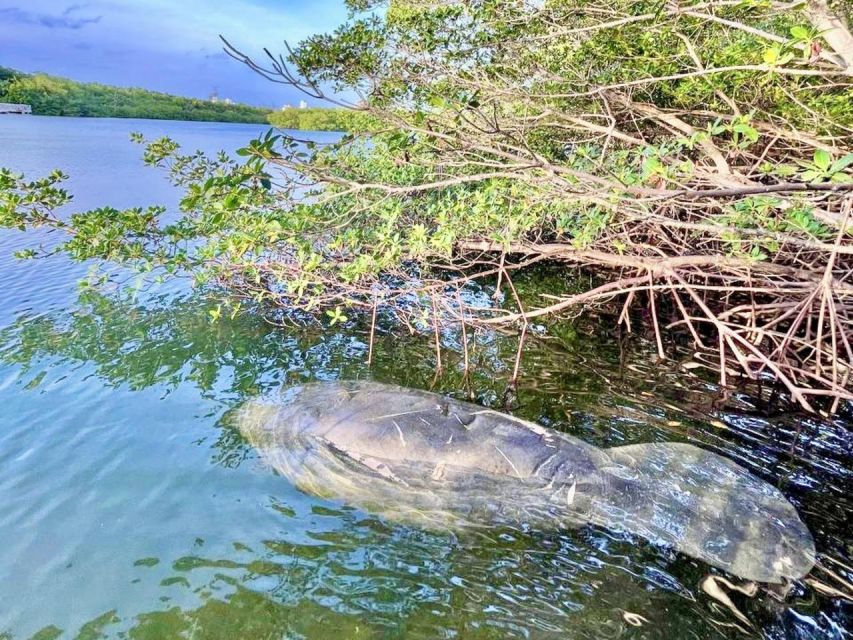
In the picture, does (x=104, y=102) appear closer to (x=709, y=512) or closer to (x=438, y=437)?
(x=438, y=437)

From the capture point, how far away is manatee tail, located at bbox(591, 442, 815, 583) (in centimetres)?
311

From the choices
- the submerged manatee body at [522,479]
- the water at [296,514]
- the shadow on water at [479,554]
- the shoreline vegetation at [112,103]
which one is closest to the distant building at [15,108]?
the shoreline vegetation at [112,103]

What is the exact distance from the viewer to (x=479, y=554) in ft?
10.4

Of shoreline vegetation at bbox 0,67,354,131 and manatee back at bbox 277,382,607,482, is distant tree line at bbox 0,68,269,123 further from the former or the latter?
manatee back at bbox 277,382,607,482

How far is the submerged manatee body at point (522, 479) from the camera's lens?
3.28 meters

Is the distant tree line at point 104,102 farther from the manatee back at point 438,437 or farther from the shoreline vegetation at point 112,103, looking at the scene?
the manatee back at point 438,437

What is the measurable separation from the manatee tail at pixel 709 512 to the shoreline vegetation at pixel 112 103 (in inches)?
1600

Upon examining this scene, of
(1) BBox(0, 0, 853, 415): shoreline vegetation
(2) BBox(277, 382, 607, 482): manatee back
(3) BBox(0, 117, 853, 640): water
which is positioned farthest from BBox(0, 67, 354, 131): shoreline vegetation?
(2) BBox(277, 382, 607, 482): manatee back

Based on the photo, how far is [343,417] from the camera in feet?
13.9

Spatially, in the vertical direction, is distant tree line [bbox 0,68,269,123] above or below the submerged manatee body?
above

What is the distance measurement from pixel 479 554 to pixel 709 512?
153cm

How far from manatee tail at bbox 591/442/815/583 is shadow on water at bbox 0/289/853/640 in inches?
5.0

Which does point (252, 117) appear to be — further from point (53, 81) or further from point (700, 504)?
point (700, 504)

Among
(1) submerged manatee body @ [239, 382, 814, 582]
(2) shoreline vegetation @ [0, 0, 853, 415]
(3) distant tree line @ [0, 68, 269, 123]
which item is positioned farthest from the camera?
(3) distant tree line @ [0, 68, 269, 123]
